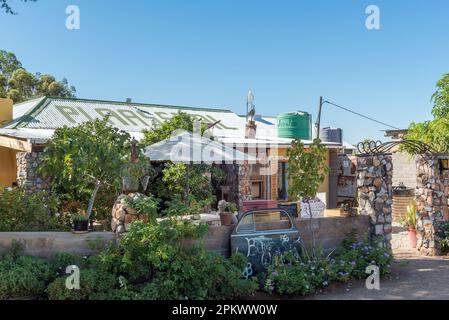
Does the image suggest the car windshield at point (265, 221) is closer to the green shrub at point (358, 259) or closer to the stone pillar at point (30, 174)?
the green shrub at point (358, 259)

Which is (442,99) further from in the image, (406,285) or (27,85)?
(27,85)

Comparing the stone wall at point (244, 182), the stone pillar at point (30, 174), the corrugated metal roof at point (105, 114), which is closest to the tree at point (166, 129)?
the corrugated metal roof at point (105, 114)

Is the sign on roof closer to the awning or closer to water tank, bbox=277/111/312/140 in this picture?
water tank, bbox=277/111/312/140

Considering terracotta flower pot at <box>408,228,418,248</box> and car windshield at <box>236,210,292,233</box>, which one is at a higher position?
car windshield at <box>236,210,292,233</box>

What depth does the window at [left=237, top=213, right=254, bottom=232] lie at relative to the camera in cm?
758

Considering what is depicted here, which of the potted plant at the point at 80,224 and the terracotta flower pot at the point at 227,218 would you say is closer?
the potted plant at the point at 80,224

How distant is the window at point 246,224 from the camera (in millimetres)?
7578

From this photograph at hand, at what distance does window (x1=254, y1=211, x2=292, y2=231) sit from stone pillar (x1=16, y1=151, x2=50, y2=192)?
5.86 meters

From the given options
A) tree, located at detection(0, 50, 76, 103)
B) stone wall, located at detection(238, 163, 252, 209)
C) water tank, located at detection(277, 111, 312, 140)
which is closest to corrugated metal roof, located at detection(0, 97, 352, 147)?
water tank, located at detection(277, 111, 312, 140)

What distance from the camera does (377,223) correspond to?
9.19m

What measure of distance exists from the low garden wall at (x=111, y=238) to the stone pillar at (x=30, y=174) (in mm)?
4426

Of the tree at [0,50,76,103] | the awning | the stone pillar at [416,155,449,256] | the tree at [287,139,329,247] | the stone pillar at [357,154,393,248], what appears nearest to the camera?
the tree at [287,139,329,247]
